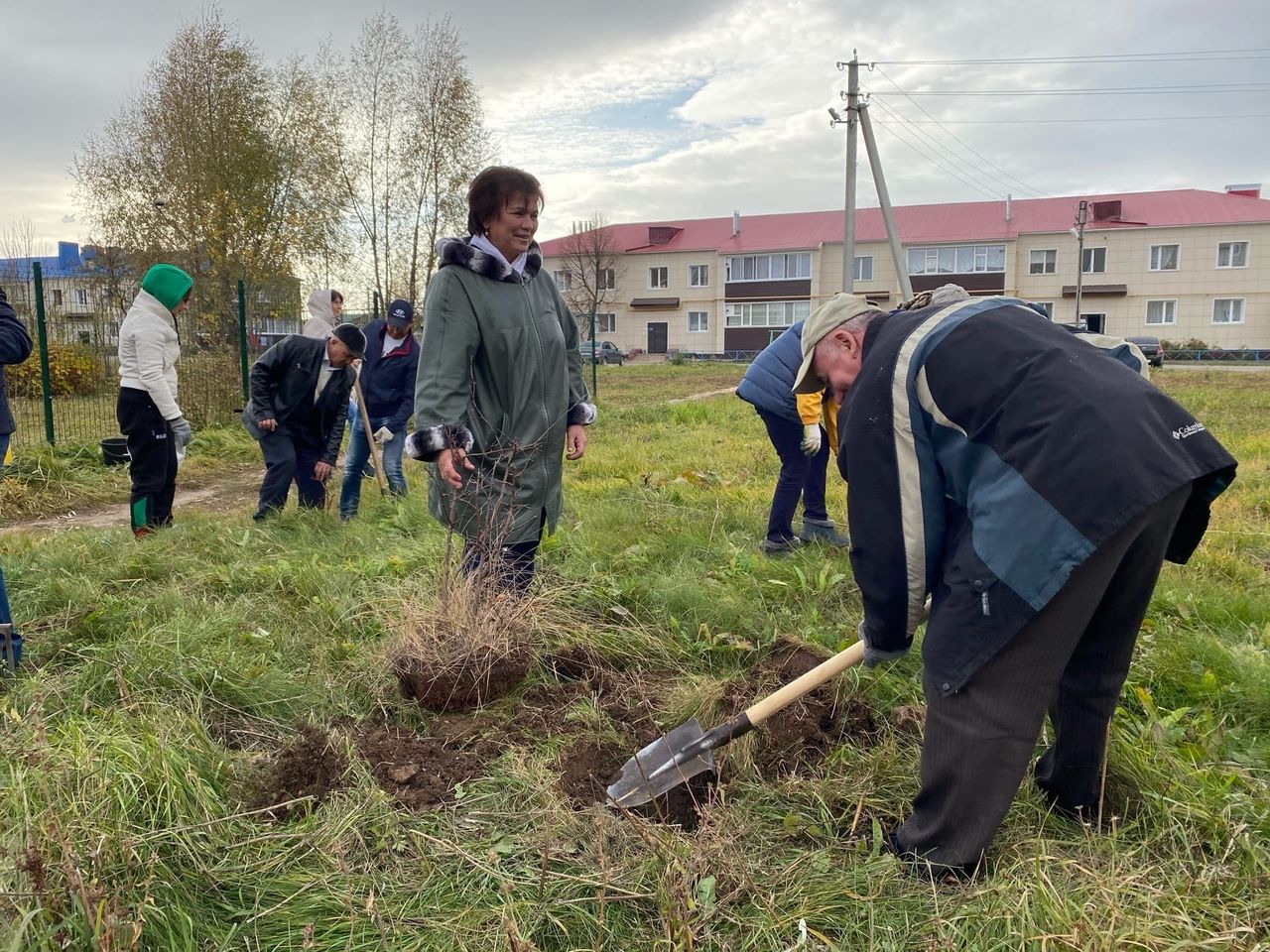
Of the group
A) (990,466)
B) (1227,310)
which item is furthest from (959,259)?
(990,466)

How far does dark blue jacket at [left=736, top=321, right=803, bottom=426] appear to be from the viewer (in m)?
4.84

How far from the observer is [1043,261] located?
1570 inches

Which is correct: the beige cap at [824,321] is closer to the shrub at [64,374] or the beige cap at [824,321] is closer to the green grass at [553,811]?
the green grass at [553,811]

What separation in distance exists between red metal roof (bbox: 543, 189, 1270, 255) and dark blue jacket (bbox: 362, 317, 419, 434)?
35.4m

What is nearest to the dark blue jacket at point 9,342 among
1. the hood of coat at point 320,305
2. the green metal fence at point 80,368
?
the hood of coat at point 320,305

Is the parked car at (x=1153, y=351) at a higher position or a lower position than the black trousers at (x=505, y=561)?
higher

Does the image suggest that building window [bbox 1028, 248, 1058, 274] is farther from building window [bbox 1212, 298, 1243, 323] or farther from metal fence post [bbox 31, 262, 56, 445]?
metal fence post [bbox 31, 262, 56, 445]

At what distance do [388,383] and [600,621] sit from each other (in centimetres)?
364

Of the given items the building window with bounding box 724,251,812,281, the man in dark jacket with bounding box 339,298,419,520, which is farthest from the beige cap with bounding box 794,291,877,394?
the building window with bounding box 724,251,812,281

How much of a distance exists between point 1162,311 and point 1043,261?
557 cm

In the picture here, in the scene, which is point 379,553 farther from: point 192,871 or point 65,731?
point 192,871

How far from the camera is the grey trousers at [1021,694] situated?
187cm

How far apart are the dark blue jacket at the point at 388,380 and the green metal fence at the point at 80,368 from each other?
310cm

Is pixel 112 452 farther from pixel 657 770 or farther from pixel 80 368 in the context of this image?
pixel 657 770
